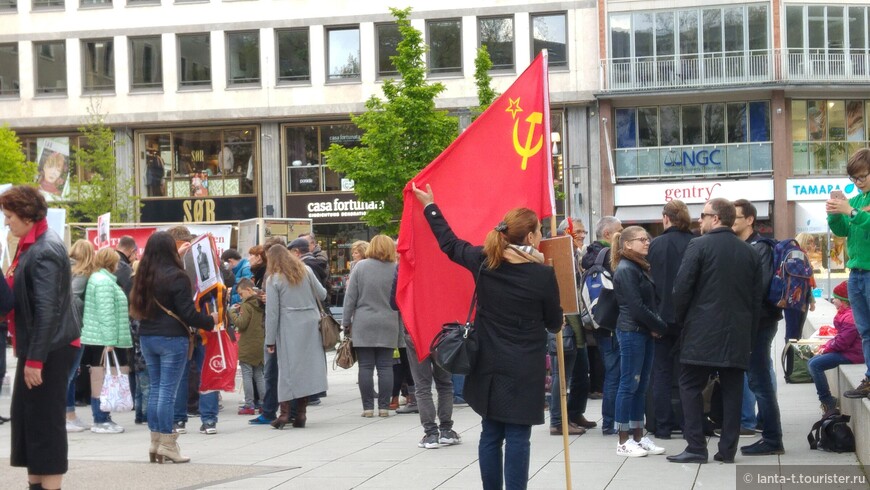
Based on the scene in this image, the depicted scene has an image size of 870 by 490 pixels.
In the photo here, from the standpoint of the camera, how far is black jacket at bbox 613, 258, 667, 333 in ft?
30.8

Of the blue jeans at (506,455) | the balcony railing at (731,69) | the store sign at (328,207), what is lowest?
the blue jeans at (506,455)

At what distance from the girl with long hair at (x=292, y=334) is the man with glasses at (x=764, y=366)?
470cm

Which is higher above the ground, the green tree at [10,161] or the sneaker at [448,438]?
the green tree at [10,161]

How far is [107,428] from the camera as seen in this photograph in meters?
12.3

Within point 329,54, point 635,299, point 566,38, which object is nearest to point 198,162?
point 329,54

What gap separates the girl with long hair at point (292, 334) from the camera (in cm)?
1189

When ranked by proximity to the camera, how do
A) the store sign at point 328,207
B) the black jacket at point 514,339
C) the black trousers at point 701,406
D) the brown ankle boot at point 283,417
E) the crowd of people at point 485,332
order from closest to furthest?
the black jacket at point 514,339 < the crowd of people at point 485,332 < the black trousers at point 701,406 < the brown ankle boot at point 283,417 < the store sign at point 328,207

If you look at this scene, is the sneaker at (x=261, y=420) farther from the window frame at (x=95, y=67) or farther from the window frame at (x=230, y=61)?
the window frame at (x=95, y=67)

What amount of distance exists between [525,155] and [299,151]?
3559cm

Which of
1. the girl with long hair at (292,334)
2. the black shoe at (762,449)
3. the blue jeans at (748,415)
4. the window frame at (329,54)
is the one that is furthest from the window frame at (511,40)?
the black shoe at (762,449)

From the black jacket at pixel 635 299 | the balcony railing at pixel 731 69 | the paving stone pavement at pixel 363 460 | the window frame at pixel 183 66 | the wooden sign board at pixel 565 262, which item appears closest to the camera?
the wooden sign board at pixel 565 262

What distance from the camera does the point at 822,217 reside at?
133ft

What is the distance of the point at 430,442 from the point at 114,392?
3966 millimetres

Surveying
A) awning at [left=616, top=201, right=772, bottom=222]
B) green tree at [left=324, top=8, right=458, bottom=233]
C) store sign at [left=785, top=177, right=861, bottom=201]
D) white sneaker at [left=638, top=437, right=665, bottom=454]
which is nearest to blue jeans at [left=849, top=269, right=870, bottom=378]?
white sneaker at [left=638, top=437, right=665, bottom=454]
